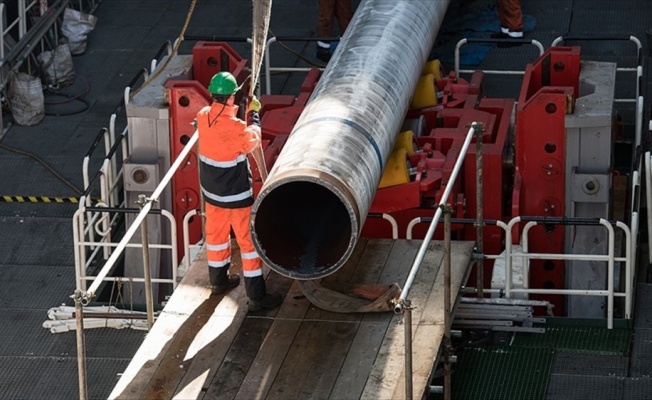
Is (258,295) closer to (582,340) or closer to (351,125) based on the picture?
(351,125)

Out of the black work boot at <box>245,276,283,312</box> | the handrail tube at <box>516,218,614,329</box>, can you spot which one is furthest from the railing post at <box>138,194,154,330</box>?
the handrail tube at <box>516,218,614,329</box>

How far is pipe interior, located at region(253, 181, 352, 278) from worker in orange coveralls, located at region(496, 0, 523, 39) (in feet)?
21.8

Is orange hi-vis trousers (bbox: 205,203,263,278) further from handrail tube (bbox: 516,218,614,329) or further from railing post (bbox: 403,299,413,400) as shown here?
handrail tube (bbox: 516,218,614,329)

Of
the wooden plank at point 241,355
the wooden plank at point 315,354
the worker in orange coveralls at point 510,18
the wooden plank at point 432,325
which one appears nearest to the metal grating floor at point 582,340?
the wooden plank at point 432,325

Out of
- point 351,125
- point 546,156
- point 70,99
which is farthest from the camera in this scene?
point 70,99

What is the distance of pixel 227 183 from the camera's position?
39.2 feet

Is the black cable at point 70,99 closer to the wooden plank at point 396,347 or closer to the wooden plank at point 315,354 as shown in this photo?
the wooden plank at point 396,347

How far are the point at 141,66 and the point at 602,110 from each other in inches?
264

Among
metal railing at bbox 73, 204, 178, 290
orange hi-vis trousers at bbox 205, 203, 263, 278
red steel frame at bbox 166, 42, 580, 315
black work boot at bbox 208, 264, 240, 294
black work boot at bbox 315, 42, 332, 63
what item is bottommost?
black work boot at bbox 315, 42, 332, 63

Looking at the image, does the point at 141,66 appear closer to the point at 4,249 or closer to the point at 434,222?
the point at 4,249

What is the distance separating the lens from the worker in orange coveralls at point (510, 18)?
1883 cm

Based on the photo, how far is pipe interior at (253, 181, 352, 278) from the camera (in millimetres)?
11750

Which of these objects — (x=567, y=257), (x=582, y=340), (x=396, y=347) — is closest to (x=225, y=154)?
(x=396, y=347)

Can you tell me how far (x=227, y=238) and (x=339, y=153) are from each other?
1021 mm
